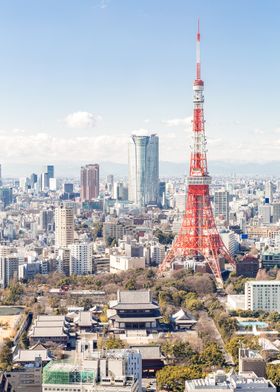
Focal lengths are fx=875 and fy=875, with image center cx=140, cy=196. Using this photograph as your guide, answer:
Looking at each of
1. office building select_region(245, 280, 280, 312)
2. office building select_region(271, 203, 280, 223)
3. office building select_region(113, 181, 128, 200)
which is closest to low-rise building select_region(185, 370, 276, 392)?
office building select_region(245, 280, 280, 312)

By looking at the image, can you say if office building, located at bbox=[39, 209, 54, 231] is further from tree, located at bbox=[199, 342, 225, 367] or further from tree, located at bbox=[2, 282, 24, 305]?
tree, located at bbox=[199, 342, 225, 367]

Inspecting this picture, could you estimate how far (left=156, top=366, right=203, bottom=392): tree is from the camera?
1063cm

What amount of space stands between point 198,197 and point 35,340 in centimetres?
696

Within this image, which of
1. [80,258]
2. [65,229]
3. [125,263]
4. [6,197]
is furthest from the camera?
[6,197]

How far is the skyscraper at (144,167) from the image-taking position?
40.6 metres

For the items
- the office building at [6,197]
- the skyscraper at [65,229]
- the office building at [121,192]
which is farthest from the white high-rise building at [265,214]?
the office building at [6,197]

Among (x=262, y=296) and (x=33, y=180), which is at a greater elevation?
(x=33, y=180)

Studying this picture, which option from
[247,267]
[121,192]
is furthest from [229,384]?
[121,192]

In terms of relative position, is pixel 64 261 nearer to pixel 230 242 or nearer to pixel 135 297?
pixel 230 242

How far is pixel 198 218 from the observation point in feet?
62.5

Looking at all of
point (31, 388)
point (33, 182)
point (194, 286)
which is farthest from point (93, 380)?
point (33, 182)

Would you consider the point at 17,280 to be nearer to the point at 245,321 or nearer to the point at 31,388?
the point at 245,321

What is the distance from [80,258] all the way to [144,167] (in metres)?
20.5

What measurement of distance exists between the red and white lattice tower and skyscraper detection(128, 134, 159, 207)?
21.2 meters
